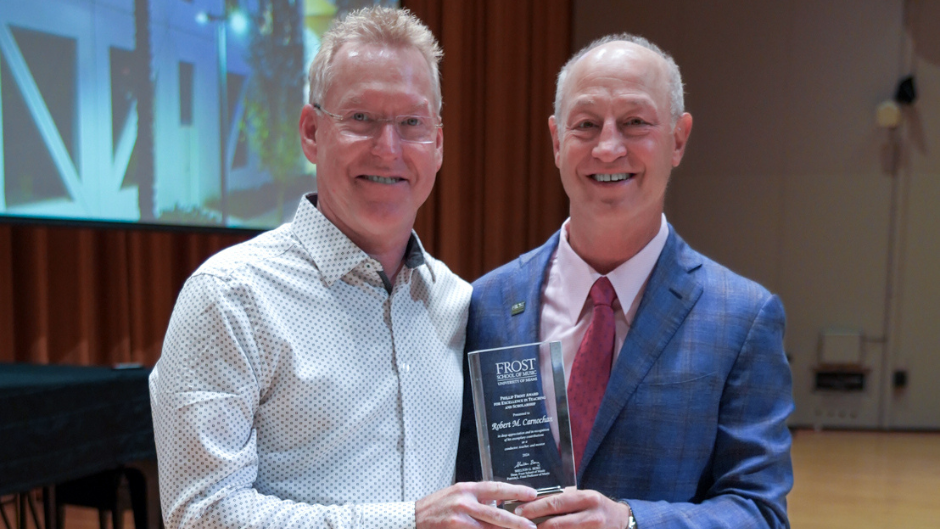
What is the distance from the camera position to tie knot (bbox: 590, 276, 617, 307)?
5.49 feet

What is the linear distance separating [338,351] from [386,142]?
41 centimetres

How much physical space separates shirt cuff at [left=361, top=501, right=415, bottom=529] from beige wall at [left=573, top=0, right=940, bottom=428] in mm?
5605

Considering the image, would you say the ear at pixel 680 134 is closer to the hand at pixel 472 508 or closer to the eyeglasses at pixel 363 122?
the eyeglasses at pixel 363 122

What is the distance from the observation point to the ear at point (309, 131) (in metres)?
1.61

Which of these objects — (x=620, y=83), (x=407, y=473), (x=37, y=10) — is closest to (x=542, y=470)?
(x=407, y=473)

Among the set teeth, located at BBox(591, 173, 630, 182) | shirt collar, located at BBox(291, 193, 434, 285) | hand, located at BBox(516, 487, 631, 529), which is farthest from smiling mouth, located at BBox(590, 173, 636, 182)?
hand, located at BBox(516, 487, 631, 529)

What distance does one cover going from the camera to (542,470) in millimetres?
1361

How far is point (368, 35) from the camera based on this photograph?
151 cm

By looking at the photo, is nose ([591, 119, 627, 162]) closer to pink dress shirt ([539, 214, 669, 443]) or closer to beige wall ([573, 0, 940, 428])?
pink dress shirt ([539, 214, 669, 443])

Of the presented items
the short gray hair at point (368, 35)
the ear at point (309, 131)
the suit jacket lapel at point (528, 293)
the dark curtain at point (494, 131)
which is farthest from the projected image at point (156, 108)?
the suit jacket lapel at point (528, 293)

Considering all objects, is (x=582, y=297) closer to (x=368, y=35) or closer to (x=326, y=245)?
(x=326, y=245)

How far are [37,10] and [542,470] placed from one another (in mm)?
3249

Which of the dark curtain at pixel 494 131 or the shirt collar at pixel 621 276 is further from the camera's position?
the dark curtain at pixel 494 131

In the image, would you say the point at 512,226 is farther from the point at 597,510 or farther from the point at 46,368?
the point at 597,510
